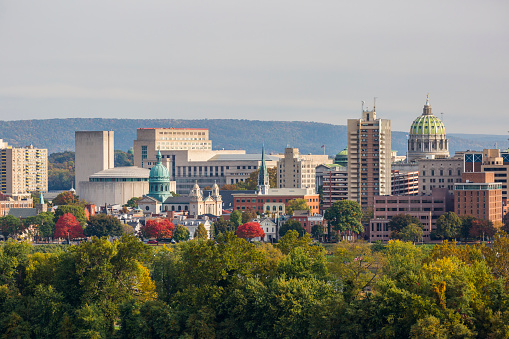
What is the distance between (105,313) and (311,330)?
76.1 feet

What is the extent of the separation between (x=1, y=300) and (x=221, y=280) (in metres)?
23.4

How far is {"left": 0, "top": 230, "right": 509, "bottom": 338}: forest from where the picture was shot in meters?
96.5

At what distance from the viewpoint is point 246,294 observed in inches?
4274

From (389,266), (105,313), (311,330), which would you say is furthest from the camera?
(389,266)

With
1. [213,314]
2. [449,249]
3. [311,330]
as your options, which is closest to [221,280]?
[213,314]

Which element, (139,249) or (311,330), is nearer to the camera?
(311,330)

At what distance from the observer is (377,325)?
322 feet

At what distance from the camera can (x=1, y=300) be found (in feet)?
396

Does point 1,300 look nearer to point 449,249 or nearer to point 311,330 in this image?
point 311,330

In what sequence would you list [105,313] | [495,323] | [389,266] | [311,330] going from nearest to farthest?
[495,323] → [311,330] → [105,313] → [389,266]

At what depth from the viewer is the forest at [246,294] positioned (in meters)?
96.5

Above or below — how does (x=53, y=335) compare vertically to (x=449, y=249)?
below

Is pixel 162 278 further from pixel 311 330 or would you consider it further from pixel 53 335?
pixel 311 330

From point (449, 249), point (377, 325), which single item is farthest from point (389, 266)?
point (377, 325)
